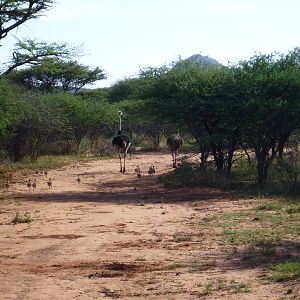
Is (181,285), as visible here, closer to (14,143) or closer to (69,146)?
(14,143)

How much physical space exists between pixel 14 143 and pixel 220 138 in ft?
40.9

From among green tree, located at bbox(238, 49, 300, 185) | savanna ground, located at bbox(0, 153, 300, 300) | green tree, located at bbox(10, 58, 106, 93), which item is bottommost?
savanna ground, located at bbox(0, 153, 300, 300)

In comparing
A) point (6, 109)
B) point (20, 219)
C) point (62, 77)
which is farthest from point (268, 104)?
point (62, 77)

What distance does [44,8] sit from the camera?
91.0 feet

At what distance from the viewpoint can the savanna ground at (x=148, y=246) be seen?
743 centimetres

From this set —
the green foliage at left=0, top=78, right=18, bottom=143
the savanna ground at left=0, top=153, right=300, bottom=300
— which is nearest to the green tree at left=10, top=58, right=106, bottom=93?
the green foliage at left=0, top=78, right=18, bottom=143

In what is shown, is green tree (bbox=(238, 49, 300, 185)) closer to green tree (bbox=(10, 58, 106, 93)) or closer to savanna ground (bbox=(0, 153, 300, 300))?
savanna ground (bbox=(0, 153, 300, 300))

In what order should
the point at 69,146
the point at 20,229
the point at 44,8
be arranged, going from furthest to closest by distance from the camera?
1. the point at 69,146
2. the point at 44,8
3. the point at 20,229

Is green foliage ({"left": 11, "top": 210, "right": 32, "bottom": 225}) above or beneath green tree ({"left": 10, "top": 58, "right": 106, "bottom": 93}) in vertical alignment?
beneath

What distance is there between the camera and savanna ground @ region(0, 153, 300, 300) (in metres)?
7.43

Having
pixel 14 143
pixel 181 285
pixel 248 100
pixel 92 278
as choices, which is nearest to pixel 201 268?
pixel 181 285

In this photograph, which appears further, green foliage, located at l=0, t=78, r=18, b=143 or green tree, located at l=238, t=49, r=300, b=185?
green foliage, located at l=0, t=78, r=18, b=143

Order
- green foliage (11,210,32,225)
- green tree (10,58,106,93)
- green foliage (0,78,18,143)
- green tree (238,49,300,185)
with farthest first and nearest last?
1. green tree (10,58,106,93)
2. green foliage (0,78,18,143)
3. green tree (238,49,300,185)
4. green foliage (11,210,32,225)

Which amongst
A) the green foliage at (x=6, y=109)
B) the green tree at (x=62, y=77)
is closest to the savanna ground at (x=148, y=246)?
the green foliage at (x=6, y=109)
